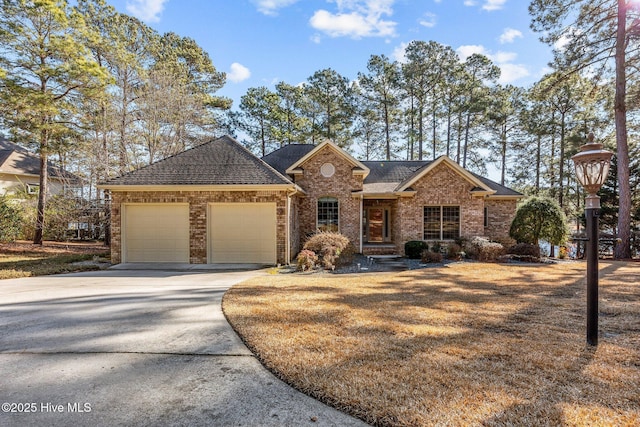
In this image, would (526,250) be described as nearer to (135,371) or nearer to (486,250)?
(486,250)

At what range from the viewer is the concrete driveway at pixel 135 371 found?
2449 mm

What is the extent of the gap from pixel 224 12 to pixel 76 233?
1736 cm

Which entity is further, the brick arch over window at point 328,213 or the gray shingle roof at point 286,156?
the gray shingle roof at point 286,156

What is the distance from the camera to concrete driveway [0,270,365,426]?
2.45 metres

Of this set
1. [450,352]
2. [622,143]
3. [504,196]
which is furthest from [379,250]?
[622,143]

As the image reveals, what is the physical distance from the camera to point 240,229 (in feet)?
37.9

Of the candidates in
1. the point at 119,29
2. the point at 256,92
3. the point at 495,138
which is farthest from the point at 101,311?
the point at 495,138

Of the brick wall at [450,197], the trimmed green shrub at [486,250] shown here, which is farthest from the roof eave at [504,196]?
the trimmed green shrub at [486,250]

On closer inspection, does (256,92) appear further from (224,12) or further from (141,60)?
(224,12)

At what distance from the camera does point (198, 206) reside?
11.4 metres

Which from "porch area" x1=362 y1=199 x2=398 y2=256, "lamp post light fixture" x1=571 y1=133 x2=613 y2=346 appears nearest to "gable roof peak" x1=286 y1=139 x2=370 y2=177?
"porch area" x1=362 y1=199 x2=398 y2=256

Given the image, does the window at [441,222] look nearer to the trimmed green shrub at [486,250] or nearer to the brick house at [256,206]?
the brick house at [256,206]

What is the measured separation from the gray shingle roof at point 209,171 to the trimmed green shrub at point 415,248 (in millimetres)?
6503

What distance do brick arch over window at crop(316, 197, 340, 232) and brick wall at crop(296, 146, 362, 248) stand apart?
0.16m
